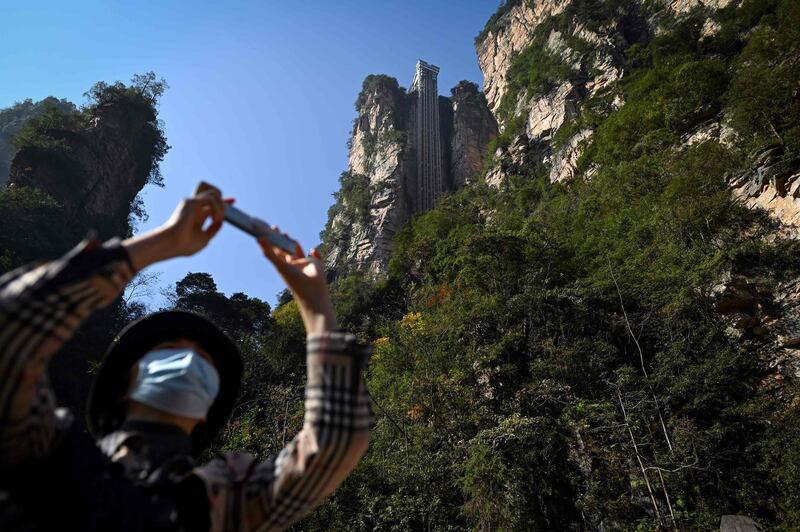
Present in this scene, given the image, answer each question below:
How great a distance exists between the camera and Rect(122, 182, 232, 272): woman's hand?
0.72m

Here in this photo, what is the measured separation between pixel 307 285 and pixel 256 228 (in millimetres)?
158

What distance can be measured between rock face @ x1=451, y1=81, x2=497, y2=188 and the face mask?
32.5 m

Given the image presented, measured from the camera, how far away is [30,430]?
594 mm

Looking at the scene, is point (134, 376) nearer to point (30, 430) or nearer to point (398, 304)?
point (30, 430)

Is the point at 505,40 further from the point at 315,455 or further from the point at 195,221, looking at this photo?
the point at 315,455

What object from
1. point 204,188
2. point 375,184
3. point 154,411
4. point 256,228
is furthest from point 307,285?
point 375,184

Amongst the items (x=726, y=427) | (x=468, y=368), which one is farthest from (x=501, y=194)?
(x=726, y=427)

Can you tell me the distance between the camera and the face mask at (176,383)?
2.84 feet

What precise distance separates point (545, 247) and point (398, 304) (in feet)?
26.2

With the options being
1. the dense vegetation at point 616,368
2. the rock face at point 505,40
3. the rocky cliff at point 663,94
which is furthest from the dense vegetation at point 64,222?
the rock face at point 505,40

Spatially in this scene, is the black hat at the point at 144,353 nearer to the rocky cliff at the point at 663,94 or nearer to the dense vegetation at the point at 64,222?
the rocky cliff at the point at 663,94

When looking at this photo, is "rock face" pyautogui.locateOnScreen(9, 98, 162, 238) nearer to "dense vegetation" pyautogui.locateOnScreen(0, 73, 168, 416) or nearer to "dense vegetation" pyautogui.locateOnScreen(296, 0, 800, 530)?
"dense vegetation" pyautogui.locateOnScreen(0, 73, 168, 416)

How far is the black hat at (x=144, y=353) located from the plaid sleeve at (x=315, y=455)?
0.23m

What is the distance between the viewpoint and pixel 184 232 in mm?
773
